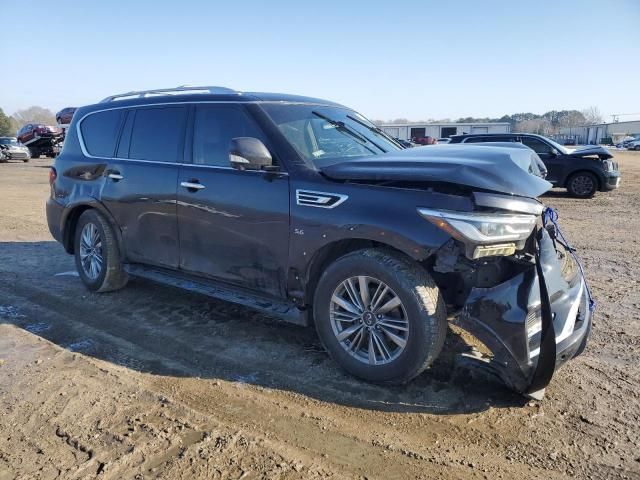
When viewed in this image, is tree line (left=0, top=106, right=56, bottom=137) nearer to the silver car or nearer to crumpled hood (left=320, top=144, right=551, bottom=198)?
the silver car

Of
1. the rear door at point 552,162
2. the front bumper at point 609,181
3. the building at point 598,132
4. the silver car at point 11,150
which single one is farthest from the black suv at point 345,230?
the building at point 598,132

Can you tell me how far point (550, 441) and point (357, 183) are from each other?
6.37 feet

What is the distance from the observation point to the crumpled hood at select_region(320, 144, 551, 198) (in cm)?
316

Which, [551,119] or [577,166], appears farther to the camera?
[551,119]

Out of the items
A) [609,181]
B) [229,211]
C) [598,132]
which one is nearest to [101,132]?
[229,211]

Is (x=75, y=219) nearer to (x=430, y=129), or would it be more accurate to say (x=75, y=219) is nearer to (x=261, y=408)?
(x=261, y=408)

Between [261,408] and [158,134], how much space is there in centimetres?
289

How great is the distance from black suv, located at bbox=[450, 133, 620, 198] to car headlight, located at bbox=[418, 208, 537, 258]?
36.4ft

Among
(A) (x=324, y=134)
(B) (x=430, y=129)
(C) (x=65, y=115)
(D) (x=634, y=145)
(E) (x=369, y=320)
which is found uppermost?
(B) (x=430, y=129)

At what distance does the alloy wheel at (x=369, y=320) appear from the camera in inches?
132

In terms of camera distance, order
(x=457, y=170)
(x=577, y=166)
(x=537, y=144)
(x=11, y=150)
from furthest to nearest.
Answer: (x=11, y=150) < (x=537, y=144) < (x=577, y=166) < (x=457, y=170)

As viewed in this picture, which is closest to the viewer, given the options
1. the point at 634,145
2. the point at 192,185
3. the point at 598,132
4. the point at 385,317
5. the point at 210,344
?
the point at 385,317

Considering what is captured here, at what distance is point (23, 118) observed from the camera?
10294cm

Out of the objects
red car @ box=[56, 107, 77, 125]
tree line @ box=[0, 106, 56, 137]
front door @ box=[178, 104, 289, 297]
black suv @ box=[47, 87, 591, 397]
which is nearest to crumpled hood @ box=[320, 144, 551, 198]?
black suv @ box=[47, 87, 591, 397]
